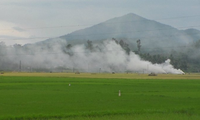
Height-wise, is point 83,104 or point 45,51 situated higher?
point 45,51

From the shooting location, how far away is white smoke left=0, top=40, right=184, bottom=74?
129 m

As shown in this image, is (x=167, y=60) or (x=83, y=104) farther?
(x=167, y=60)

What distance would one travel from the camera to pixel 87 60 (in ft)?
430

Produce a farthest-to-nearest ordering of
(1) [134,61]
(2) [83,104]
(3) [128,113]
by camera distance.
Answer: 1. (1) [134,61]
2. (2) [83,104]
3. (3) [128,113]

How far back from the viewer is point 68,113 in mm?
18594

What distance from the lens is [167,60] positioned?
132625mm

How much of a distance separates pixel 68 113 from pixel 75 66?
115 m

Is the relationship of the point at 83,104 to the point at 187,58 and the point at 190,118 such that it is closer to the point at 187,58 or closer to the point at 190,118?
the point at 190,118

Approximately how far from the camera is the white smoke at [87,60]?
12900 centimetres

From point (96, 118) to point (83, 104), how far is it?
553 centimetres

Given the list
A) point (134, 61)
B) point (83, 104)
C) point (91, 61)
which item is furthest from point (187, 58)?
point (83, 104)

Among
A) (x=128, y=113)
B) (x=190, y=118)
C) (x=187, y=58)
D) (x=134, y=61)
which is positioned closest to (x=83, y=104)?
(x=128, y=113)

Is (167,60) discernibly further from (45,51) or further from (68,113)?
(68,113)

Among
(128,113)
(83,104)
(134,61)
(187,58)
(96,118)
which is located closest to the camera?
(96,118)
